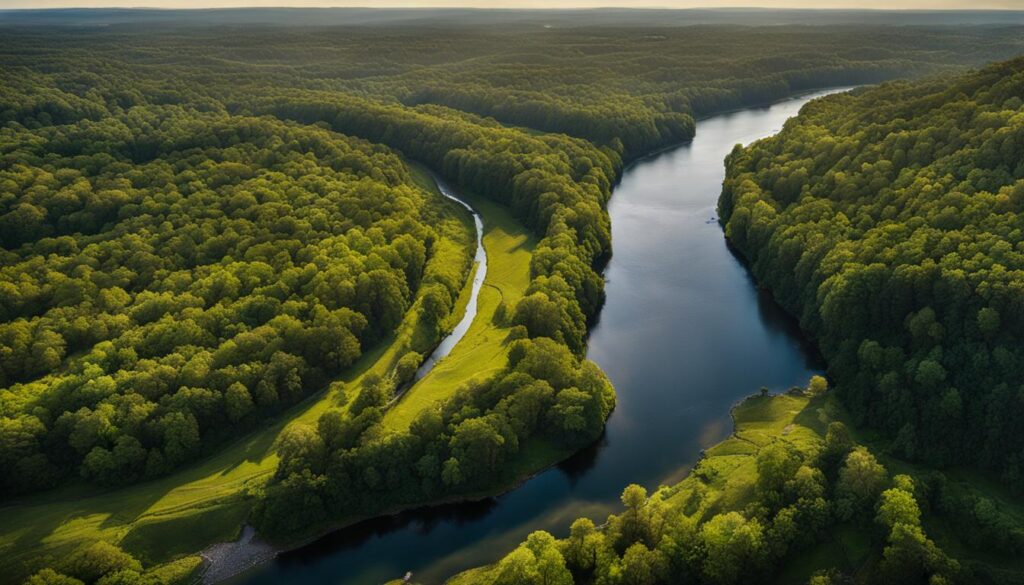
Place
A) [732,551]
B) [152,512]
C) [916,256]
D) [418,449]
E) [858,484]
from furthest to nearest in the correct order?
[916,256], [418,449], [152,512], [858,484], [732,551]

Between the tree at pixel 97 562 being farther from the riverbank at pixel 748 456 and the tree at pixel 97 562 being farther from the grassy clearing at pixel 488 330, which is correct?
the riverbank at pixel 748 456

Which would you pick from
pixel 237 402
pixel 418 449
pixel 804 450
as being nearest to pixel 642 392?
pixel 804 450

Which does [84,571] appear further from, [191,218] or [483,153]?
[483,153]

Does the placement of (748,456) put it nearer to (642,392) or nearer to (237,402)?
(642,392)

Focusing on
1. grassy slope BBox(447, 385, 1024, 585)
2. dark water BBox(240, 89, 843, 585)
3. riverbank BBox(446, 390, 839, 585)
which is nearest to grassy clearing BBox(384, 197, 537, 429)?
dark water BBox(240, 89, 843, 585)

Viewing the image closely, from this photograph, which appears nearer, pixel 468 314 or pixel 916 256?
pixel 916 256

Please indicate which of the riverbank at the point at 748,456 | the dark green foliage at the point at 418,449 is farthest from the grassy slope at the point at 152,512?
the riverbank at the point at 748,456
